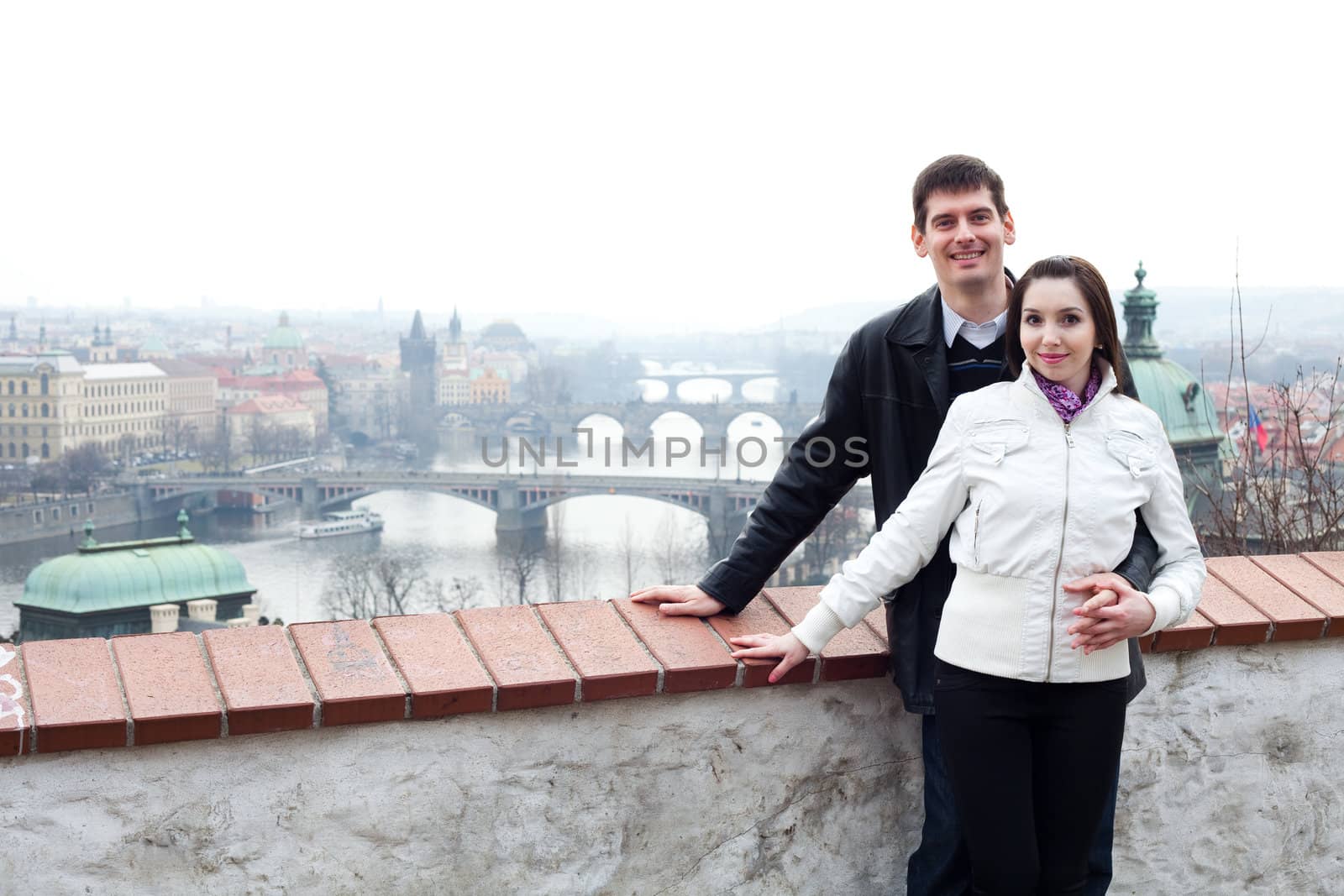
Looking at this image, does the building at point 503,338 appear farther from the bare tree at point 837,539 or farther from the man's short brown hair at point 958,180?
the man's short brown hair at point 958,180

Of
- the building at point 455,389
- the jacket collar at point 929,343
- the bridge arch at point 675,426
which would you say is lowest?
the bridge arch at point 675,426

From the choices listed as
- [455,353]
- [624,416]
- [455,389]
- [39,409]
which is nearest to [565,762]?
[624,416]

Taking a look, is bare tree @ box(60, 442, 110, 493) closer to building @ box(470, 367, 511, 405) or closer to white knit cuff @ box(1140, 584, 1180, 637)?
building @ box(470, 367, 511, 405)

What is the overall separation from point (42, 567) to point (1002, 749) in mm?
19551

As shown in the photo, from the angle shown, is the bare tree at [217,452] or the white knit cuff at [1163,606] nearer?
the white knit cuff at [1163,606]

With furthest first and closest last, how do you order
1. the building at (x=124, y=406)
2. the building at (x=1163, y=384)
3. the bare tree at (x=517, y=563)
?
the building at (x=124, y=406), the bare tree at (x=517, y=563), the building at (x=1163, y=384)

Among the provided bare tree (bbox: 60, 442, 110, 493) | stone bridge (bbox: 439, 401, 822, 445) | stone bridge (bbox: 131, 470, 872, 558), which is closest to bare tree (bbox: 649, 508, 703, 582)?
stone bridge (bbox: 131, 470, 872, 558)

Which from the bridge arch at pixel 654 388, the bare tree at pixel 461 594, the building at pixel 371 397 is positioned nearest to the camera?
A: the bare tree at pixel 461 594

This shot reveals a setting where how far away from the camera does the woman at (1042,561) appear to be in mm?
1085

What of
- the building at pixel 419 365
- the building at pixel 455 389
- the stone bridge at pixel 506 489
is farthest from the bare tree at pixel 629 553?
the building at pixel 455 389

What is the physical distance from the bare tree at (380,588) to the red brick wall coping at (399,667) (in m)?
20.8

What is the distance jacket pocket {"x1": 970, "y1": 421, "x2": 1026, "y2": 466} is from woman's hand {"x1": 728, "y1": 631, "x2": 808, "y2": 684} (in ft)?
0.88

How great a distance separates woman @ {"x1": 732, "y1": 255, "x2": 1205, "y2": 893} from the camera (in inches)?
42.7

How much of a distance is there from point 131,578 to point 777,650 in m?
17.8
